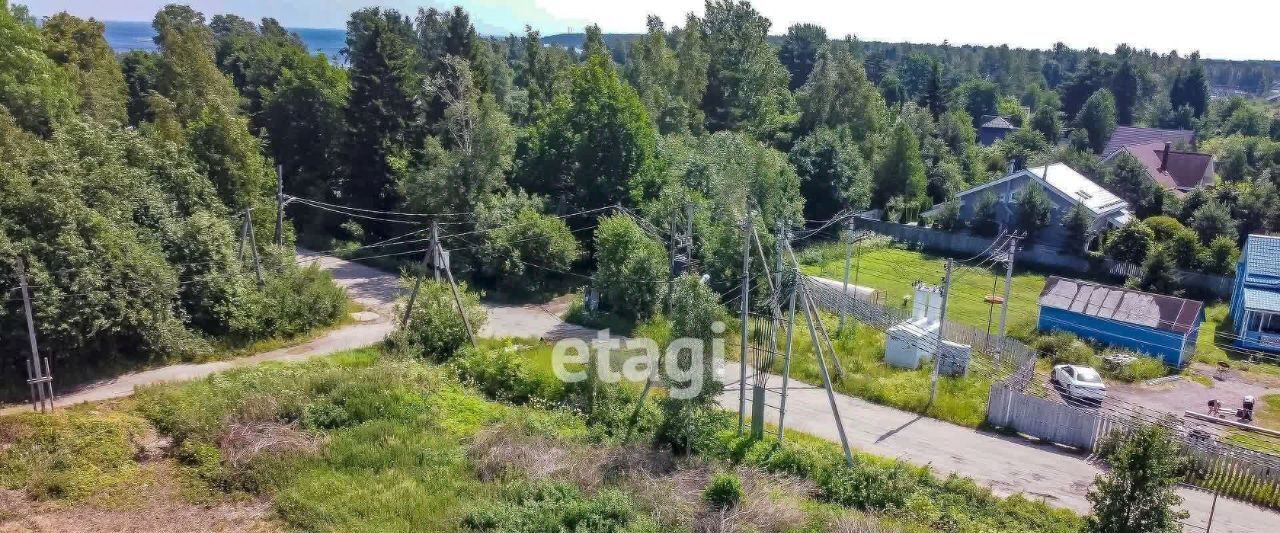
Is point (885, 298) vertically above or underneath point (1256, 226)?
underneath

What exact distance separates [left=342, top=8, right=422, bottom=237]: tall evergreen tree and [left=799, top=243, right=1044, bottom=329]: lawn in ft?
53.3

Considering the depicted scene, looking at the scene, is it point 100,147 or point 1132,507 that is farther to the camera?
point 100,147

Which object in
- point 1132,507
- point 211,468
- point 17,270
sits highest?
point 17,270

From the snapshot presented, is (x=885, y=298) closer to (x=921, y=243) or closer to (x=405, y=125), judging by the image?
(x=921, y=243)

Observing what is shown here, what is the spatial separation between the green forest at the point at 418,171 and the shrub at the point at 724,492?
33.9 ft

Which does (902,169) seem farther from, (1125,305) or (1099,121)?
(1099,121)

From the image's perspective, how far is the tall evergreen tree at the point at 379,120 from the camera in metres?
29.4

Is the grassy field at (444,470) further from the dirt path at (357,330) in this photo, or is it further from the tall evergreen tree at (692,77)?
the tall evergreen tree at (692,77)

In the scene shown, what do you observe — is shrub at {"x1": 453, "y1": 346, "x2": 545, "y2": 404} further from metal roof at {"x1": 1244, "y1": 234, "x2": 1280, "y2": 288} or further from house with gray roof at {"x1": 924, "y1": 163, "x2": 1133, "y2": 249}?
house with gray roof at {"x1": 924, "y1": 163, "x2": 1133, "y2": 249}

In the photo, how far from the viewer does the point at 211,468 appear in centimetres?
1329

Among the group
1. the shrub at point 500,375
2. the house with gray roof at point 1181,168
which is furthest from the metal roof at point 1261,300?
the house with gray roof at point 1181,168

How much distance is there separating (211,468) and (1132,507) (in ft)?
46.1

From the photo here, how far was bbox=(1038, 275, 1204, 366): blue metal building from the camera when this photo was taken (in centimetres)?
2005

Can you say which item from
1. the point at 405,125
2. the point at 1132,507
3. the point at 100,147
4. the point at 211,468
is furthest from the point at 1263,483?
the point at 405,125
